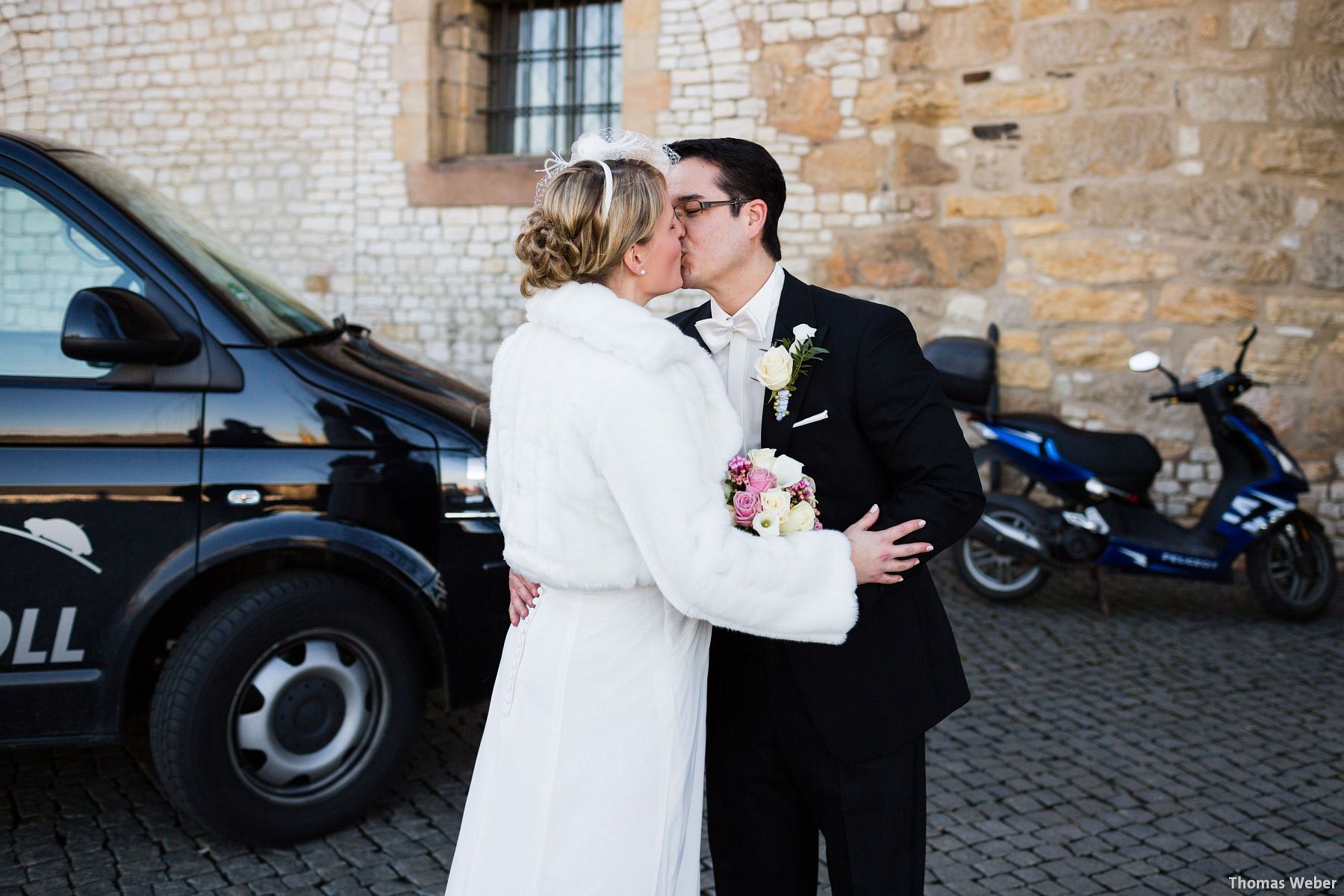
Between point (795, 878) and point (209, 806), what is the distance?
1792 millimetres

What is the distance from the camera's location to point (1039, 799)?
13.0 ft

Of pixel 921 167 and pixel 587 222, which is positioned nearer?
pixel 587 222

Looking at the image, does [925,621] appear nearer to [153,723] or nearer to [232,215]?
[153,723]

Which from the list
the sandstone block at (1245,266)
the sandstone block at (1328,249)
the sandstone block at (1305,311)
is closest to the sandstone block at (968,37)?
the sandstone block at (1245,266)

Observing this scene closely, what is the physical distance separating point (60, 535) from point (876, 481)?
2.28 meters

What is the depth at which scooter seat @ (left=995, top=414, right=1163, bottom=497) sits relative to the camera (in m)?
6.38

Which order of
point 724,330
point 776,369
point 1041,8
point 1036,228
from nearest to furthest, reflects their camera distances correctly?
point 776,369 < point 724,330 < point 1041,8 < point 1036,228

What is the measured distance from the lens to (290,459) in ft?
11.2

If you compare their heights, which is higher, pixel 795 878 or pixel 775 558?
pixel 775 558

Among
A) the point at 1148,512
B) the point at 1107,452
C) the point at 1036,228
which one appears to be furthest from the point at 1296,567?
the point at 1036,228

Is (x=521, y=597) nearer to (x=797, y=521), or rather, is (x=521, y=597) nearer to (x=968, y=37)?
(x=797, y=521)

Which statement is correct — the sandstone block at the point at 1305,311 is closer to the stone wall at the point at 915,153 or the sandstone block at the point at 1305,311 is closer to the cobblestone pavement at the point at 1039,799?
the stone wall at the point at 915,153

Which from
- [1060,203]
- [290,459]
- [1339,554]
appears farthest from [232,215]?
[1339,554]

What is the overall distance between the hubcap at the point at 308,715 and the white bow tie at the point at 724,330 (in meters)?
1.65
